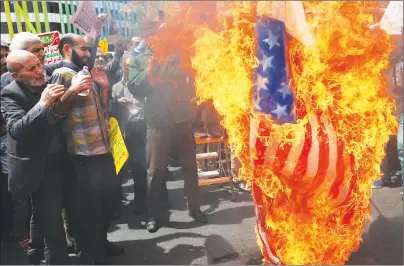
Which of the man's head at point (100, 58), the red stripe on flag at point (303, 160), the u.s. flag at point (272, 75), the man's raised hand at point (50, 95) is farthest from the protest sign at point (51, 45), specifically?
the red stripe on flag at point (303, 160)

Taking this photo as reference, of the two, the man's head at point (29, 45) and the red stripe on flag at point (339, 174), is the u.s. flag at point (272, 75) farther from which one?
the man's head at point (29, 45)

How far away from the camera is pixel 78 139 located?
11.3 feet

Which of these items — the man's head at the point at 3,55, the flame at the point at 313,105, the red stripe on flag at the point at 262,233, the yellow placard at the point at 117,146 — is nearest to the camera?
the flame at the point at 313,105

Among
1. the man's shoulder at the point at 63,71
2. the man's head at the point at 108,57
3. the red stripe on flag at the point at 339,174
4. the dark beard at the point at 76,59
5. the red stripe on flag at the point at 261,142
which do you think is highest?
the man's head at the point at 108,57

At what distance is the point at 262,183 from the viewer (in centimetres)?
292

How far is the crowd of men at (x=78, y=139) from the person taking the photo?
3236mm

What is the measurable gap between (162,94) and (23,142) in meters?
1.26

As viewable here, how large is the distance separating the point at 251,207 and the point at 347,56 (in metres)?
1.78

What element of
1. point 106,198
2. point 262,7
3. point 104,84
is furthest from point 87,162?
point 262,7

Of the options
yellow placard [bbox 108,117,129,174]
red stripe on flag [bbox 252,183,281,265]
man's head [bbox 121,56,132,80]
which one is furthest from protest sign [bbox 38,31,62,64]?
red stripe on flag [bbox 252,183,281,265]

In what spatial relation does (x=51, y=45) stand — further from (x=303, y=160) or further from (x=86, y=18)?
(x=303, y=160)

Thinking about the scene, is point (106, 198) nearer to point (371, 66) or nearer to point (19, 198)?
point (19, 198)

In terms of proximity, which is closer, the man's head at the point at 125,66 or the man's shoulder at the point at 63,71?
the man's shoulder at the point at 63,71

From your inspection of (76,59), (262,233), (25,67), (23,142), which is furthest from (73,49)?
(262,233)
